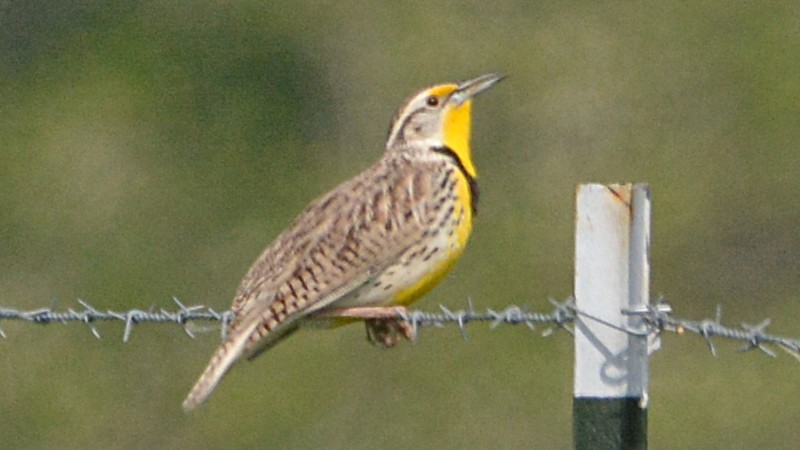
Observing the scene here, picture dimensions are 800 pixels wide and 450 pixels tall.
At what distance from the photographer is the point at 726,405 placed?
48.1 ft

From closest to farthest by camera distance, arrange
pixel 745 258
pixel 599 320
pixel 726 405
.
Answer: pixel 599 320, pixel 726 405, pixel 745 258

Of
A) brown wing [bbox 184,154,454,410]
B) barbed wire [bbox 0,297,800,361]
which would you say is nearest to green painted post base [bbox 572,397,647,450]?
barbed wire [bbox 0,297,800,361]

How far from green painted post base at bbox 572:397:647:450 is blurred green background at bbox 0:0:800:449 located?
8384 mm

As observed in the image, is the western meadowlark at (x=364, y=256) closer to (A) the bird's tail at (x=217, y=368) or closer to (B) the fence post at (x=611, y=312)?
(A) the bird's tail at (x=217, y=368)

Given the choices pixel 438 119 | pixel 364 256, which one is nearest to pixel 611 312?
pixel 364 256

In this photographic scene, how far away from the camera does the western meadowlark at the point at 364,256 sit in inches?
252

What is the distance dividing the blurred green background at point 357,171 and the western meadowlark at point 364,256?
21.9 feet

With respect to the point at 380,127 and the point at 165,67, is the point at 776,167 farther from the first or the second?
the point at 165,67

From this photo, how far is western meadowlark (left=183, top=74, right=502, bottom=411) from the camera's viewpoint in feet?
21.0

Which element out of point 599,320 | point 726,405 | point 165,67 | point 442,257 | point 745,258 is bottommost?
point 599,320

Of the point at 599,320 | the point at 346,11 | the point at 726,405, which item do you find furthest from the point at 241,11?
the point at 599,320

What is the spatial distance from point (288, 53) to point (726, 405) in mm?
4937

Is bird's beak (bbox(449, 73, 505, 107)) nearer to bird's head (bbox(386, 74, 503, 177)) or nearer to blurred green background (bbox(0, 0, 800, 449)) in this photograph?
bird's head (bbox(386, 74, 503, 177))

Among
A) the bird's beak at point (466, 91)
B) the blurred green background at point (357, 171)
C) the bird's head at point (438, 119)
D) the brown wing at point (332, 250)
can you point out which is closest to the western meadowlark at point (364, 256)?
the brown wing at point (332, 250)
